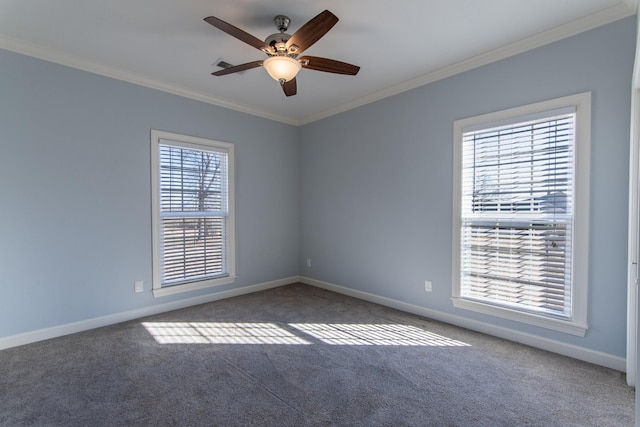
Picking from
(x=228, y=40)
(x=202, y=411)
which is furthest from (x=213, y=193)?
(x=202, y=411)

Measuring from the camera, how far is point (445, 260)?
3.32 metres

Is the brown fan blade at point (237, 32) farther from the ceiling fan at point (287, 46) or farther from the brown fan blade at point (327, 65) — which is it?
the brown fan blade at point (327, 65)

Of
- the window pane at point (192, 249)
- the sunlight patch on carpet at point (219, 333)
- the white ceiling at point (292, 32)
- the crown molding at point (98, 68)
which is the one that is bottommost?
the sunlight patch on carpet at point (219, 333)

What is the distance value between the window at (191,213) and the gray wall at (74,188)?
5.0 inches

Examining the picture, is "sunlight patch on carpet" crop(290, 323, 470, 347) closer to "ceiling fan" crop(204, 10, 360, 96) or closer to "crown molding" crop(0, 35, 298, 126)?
"ceiling fan" crop(204, 10, 360, 96)

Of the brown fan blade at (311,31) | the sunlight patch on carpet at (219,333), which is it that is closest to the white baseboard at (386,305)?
the sunlight patch on carpet at (219,333)

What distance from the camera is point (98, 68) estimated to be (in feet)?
10.3

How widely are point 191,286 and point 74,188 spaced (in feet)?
5.57

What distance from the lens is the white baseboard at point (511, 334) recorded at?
238 centimetres

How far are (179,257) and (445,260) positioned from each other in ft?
10.6

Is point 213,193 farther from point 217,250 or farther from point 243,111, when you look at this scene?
point 243,111

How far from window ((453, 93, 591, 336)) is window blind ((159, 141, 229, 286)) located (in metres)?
3.05

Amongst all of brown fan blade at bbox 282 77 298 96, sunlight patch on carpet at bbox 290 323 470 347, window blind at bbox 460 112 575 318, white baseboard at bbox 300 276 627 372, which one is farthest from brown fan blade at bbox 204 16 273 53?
white baseboard at bbox 300 276 627 372

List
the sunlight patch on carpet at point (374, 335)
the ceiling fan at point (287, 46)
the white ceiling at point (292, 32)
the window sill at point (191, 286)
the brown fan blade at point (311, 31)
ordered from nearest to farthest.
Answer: the brown fan blade at point (311, 31)
the ceiling fan at point (287, 46)
the white ceiling at point (292, 32)
the sunlight patch on carpet at point (374, 335)
the window sill at point (191, 286)
